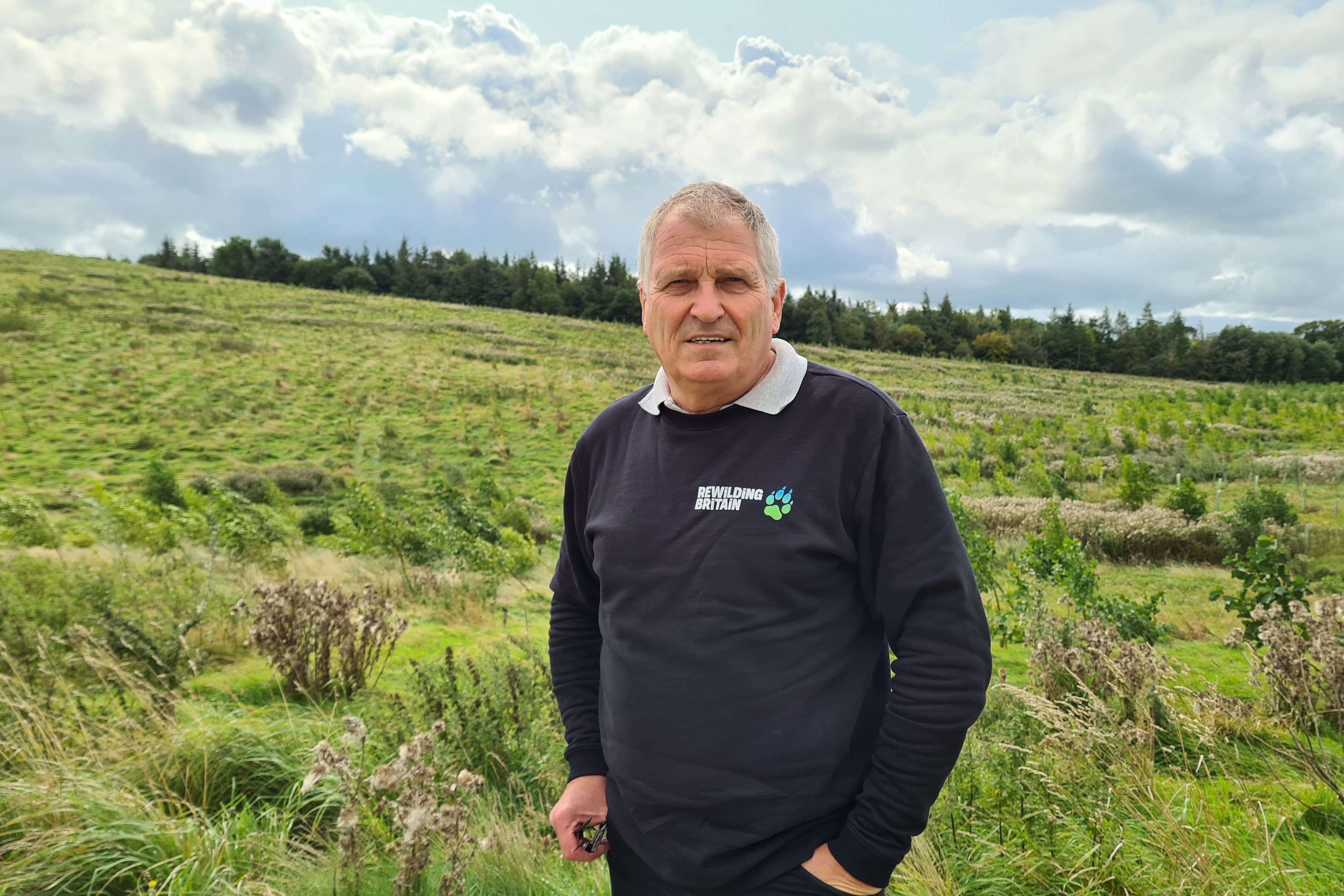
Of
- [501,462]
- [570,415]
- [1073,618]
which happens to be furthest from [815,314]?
[1073,618]

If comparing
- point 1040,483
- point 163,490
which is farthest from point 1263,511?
point 163,490

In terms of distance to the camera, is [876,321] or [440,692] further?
[876,321]

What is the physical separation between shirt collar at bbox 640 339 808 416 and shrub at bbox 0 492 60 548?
806 cm

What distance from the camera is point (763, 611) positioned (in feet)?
5.27

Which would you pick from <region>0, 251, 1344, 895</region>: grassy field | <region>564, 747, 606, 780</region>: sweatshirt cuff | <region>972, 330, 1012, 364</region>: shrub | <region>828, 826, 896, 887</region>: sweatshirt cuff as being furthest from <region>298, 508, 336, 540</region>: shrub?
<region>972, 330, 1012, 364</region>: shrub

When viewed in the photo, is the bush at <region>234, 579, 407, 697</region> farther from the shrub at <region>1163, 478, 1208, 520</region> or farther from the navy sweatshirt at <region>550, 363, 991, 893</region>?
the shrub at <region>1163, 478, 1208, 520</region>

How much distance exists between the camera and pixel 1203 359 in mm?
52625

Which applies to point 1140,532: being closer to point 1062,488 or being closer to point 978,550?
point 978,550

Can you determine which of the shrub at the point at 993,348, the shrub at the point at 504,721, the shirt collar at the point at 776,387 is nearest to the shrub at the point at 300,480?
the shrub at the point at 504,721

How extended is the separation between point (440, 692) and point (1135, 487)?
11897 millimetres

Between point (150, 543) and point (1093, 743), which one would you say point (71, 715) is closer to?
point (150, 543)

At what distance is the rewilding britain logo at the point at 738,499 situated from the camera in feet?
5.38

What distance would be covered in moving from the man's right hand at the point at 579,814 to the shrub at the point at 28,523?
7.68m

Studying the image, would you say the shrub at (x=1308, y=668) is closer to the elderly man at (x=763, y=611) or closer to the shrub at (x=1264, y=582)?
→ the shrub at (x=1264, y=582)
